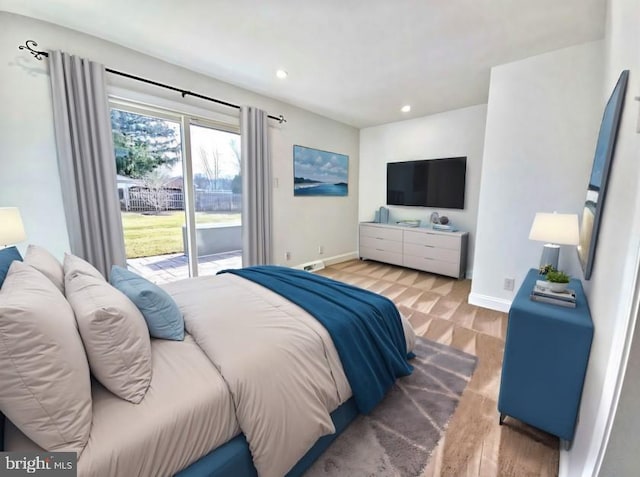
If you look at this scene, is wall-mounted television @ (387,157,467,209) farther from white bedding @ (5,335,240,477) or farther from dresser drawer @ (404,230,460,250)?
white bedding @ (5,335,240,477)

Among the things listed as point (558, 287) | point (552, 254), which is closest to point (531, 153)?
point (552, 254)

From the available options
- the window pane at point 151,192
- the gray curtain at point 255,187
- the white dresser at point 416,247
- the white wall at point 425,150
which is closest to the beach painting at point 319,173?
the white wall at point 425,150

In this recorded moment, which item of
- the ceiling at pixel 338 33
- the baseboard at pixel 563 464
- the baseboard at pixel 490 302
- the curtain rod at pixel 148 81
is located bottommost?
the baseboard at pixel 563 464

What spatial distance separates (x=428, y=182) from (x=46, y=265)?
446cm

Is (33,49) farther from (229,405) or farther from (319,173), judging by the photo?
(319,173)

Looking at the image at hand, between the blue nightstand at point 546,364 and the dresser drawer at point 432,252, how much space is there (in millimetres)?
2462

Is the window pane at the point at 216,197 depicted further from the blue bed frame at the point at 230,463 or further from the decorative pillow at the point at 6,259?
the blue bed frame at the point at 230,463

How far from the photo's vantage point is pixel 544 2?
1803mm

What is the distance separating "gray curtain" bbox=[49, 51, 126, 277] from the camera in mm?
2127

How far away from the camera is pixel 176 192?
3.02m

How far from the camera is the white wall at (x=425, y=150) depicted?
391 cm

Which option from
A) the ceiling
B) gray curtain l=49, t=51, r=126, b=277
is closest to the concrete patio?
→ gray curtain l=49, t=51, r=126, b=277

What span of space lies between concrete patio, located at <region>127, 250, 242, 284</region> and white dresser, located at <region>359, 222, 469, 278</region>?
2365 millimetres

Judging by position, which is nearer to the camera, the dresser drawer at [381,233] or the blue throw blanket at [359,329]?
the blue throw blanket at [359,329]
